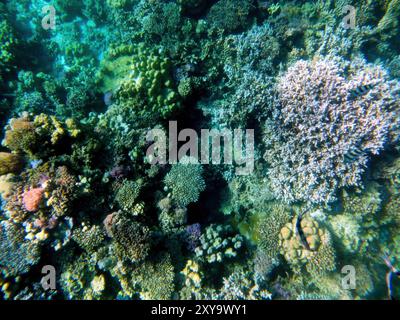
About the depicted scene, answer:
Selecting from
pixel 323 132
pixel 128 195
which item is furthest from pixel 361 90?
pixel 128 195

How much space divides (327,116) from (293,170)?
4.09ft

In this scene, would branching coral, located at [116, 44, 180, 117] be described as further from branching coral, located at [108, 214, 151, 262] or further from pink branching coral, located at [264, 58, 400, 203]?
branching coral, located at [108, 214, 151, 262]

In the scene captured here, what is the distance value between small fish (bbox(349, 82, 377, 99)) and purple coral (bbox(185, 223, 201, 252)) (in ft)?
13.2

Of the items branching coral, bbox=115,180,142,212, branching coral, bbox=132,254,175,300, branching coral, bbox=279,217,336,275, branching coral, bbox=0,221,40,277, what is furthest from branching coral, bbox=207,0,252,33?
branching coral, bbox=0,221,40,277

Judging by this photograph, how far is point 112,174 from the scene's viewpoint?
174 inches

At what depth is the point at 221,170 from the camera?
5.12 metres

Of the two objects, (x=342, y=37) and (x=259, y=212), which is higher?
(x=342, y=37)

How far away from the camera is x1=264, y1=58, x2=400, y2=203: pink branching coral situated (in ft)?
15.6

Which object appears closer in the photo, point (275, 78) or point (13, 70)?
point (275, 78)

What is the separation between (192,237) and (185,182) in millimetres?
994

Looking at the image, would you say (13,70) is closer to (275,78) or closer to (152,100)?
(152,100)

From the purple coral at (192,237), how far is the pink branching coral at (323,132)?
177 cm

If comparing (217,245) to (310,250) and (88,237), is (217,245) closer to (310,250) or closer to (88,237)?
(310,250)
